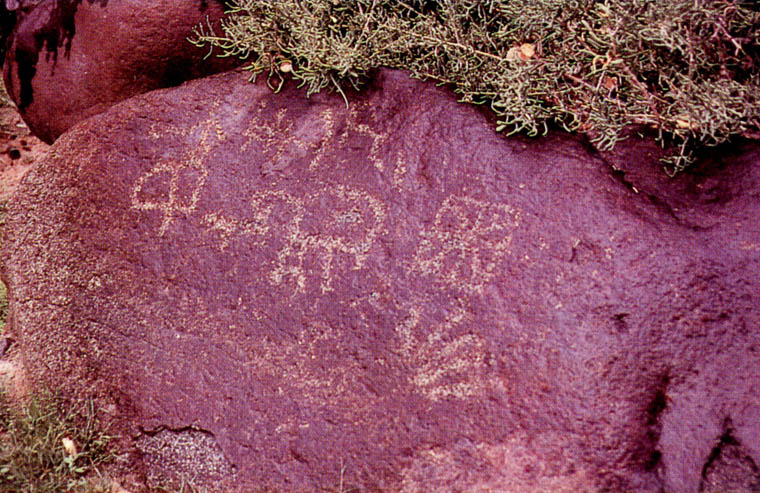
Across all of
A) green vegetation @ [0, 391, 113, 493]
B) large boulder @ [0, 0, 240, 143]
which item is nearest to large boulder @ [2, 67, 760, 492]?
green vegetation @ [0, 391, 113, 493]

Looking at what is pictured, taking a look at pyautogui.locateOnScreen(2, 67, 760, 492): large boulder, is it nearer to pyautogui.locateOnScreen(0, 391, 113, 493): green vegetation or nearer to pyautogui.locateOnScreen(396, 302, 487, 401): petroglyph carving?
pyautogui.locateOnScreen(396, 302, 487, 401): petroglyph carving

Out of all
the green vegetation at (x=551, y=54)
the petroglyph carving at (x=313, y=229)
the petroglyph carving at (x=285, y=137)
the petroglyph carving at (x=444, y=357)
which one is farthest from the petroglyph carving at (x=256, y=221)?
the petroglyph carving at (x=444, y=357)

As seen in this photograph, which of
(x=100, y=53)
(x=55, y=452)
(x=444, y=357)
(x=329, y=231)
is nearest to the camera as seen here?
(x=444, y=357)

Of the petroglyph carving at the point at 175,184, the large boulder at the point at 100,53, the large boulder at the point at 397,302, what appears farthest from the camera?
the large boulder at the point at 100,53

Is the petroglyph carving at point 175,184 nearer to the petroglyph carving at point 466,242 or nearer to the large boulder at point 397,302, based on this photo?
the large boulder at point 397,302

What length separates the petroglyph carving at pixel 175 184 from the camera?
2736 mm

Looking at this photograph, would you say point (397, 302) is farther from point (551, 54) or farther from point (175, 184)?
point (551, 54)

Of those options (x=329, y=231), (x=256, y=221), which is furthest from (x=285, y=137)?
(x=329, y=231)

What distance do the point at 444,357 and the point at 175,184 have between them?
52.7 inches

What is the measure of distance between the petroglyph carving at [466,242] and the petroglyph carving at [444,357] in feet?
0.37

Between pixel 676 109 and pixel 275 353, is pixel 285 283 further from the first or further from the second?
pixel 676 109

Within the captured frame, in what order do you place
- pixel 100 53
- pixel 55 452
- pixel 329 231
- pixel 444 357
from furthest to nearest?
pixel 100 53
pixel 55 452
pixel 329 231
pixel 444 357

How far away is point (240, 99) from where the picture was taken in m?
2.90

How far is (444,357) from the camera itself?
2.31 m
